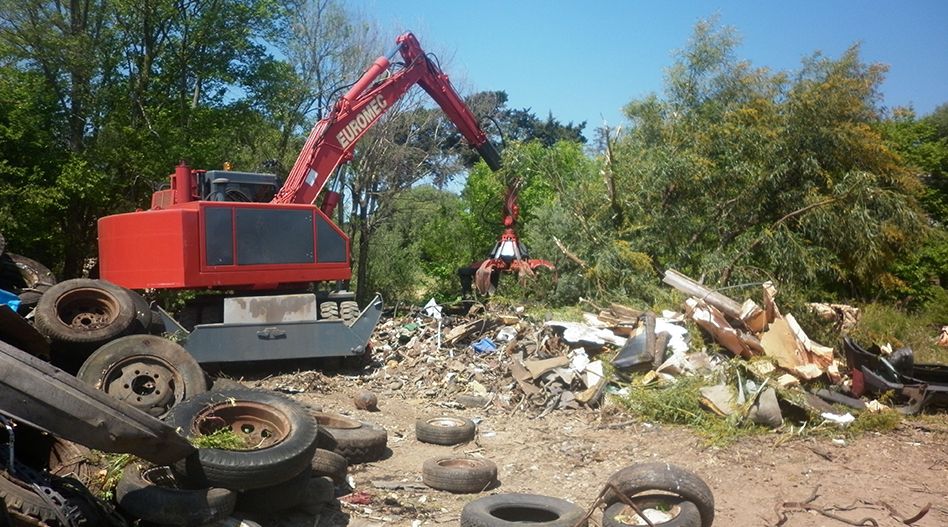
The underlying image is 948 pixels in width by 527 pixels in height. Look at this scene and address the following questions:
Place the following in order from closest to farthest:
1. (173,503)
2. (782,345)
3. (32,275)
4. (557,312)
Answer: (173,503) → (782,345) → (32,275) → (557,312)

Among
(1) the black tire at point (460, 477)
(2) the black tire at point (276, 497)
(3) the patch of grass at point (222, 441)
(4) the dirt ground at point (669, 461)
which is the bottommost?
(4) the dirt ground at point (669, 461)

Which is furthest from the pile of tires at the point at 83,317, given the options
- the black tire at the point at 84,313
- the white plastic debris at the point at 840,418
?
the white plastic debris at the point at 840,418

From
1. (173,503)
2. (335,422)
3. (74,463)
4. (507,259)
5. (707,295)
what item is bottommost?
(335,422)

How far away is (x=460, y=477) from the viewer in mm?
6688

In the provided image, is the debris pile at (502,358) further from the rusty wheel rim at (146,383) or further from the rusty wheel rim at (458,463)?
the rusty wheel rim at (146,383)

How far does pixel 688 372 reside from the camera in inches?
371

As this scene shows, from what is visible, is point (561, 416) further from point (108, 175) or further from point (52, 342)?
point (108, 175)

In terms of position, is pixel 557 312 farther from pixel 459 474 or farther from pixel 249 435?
pixel 249 435

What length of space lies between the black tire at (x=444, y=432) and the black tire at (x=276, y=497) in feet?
8.51

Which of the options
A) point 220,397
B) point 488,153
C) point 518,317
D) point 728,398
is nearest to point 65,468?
point 220,397

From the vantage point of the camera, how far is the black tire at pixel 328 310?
11188 mm

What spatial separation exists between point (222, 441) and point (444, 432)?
294cm

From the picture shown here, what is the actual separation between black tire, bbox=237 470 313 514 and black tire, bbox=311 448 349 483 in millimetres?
412

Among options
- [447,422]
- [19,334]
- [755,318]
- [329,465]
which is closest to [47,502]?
[329,465]
